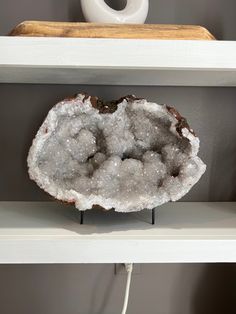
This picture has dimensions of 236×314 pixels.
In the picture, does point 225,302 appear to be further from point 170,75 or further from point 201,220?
point 170,75

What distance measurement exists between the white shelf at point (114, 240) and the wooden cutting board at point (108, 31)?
0.94ft

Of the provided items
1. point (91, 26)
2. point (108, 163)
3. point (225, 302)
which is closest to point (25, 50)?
point (91, 26)

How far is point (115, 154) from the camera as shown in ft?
2.59

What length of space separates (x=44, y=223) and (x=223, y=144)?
0.41 meters

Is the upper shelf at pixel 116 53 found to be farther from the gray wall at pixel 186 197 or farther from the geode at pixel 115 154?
the gray wall at pixel 186 197

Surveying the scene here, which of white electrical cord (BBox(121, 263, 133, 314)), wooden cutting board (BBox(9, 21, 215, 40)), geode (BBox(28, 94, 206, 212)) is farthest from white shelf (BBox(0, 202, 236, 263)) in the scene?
wooden cutting board (BBox(9, 21, 215, 40))

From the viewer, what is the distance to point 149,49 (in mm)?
667

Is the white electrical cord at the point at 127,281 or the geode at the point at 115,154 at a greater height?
the geode at the point at 115,154

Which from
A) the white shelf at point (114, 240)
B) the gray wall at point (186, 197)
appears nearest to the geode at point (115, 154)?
the white shelf at point (114, 240)

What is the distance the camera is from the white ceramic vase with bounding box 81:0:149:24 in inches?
31.1

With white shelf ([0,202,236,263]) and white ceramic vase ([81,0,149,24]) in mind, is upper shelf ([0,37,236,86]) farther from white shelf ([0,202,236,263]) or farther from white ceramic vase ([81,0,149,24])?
white shelf ([0,202,236,263])

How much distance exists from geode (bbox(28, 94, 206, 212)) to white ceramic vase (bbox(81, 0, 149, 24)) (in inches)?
5.1

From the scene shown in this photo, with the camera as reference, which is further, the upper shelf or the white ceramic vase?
the white ceramic vase

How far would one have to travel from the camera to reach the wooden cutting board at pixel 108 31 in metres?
0.69
